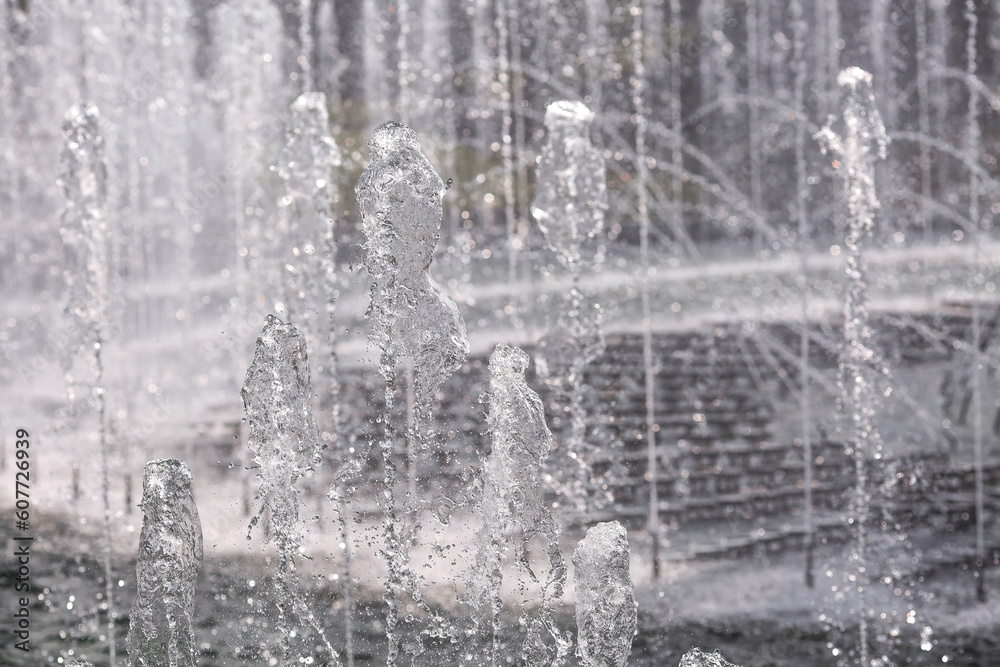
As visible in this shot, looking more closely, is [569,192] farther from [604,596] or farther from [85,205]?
[604,596]

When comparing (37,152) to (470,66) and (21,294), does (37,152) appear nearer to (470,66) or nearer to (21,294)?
(21,294)

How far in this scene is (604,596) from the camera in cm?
440

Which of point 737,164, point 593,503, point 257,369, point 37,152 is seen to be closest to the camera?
point 257,369

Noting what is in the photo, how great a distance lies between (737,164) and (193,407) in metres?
11.6

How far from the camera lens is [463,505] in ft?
23.1

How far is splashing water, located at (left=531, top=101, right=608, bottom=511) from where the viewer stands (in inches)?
294

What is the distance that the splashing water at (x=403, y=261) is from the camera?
4766 millimetres

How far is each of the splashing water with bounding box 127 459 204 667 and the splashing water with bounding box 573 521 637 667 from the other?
58.5 inches

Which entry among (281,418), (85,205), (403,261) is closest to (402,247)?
(403,261)

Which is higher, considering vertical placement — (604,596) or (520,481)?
(520,481)

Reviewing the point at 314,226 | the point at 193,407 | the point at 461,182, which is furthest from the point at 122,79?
the point at 314,226

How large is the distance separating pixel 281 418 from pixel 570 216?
10.3ft

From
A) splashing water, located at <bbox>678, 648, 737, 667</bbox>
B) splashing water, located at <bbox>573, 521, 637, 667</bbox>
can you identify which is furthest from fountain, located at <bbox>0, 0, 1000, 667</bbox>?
splashing water, located at <bbox>678, 648, 737, 667</bbox>

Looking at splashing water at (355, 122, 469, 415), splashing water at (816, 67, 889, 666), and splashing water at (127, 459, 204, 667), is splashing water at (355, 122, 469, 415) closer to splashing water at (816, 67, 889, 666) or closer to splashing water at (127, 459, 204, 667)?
splashing water at (127, 459, 204, 667)
